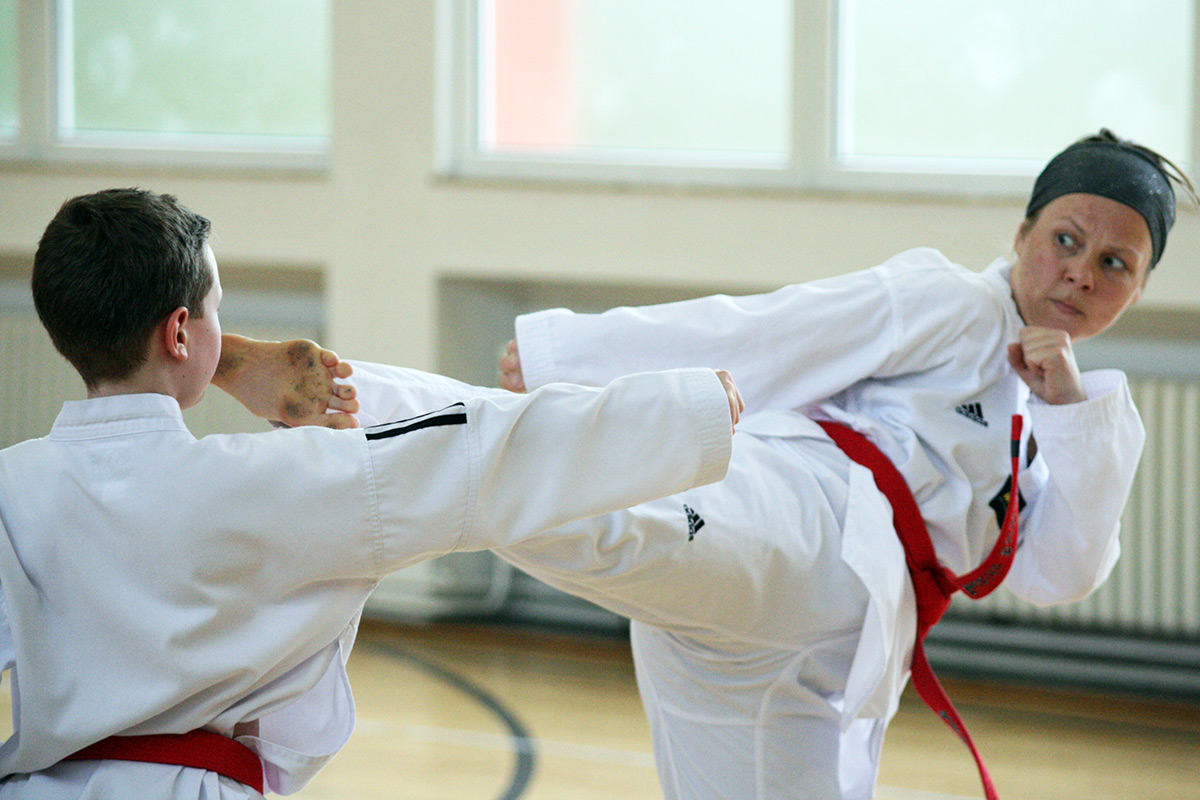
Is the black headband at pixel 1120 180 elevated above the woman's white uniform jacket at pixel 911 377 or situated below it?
above

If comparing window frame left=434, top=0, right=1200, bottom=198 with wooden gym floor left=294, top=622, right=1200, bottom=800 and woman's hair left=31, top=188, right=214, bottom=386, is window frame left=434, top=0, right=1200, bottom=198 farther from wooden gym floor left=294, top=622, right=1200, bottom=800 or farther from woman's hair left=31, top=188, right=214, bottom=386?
woman's hair left=31, top=188, right=214, bottom=386

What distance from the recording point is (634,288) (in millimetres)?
4004

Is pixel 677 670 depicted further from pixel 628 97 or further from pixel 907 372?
pixel 628 97

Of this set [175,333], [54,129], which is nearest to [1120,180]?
[175,333]

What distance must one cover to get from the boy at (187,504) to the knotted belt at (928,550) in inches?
19.2

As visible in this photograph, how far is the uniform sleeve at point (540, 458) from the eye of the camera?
4.08 ft

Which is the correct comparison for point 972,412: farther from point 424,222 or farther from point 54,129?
point 54,129

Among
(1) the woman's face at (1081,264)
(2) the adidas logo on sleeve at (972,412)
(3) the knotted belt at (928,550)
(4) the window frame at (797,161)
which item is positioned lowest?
(3) the knotted belt at (928,550)

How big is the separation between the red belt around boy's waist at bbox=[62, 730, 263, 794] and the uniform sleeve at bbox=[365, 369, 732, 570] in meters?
0.28

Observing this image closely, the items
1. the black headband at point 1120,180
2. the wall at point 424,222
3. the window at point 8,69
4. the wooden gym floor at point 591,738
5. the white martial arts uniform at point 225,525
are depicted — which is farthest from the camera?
the window at point 8,69

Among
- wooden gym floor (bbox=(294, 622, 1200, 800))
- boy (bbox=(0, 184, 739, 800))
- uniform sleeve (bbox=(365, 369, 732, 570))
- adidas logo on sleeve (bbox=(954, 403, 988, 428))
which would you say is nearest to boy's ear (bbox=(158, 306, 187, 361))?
boy (bbox=(0, 184, 739, 800))

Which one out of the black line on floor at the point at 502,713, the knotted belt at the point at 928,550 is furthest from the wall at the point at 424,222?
the knotted belt at the point at 928,550

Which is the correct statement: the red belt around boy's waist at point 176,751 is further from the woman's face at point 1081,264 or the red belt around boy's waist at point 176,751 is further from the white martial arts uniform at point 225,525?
the woman's face at point 1081,264

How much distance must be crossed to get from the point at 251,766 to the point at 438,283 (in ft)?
9.09
